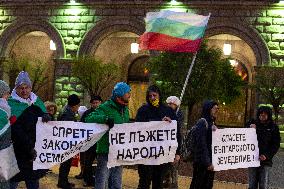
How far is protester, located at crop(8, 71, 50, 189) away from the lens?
653 centimetres

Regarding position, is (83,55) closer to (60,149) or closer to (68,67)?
(68,67)

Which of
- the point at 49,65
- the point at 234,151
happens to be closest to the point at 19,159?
the point at 234,151

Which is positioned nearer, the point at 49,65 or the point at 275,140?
the point at 275,140

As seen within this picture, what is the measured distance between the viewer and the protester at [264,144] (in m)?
8.48

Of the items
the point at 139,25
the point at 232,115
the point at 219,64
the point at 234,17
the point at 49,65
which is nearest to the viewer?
the point at 219,64

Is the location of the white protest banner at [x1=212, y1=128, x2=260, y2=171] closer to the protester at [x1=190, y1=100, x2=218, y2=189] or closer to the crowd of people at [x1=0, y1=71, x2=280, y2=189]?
the crowd of people at [x1=0, y1=71, x2=280, y2=189]

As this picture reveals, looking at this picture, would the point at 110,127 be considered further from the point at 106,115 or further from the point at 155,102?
the point at 155,102

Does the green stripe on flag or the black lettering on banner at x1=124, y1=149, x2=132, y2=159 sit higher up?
the green stripe on flag

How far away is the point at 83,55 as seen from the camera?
23125mm

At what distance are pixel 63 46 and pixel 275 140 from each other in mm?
16835

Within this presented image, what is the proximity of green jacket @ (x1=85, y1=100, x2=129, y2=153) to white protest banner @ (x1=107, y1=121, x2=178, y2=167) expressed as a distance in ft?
0.28

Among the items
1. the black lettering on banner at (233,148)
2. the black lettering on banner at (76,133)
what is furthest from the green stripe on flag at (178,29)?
the black lettering on banner at (76,133)

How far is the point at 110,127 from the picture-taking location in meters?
7.09

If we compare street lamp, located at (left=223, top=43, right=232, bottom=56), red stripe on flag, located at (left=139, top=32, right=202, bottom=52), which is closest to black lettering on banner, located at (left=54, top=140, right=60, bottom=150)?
red stripe on flag, located at (left=139, top=32, right=202, bottom=52)
